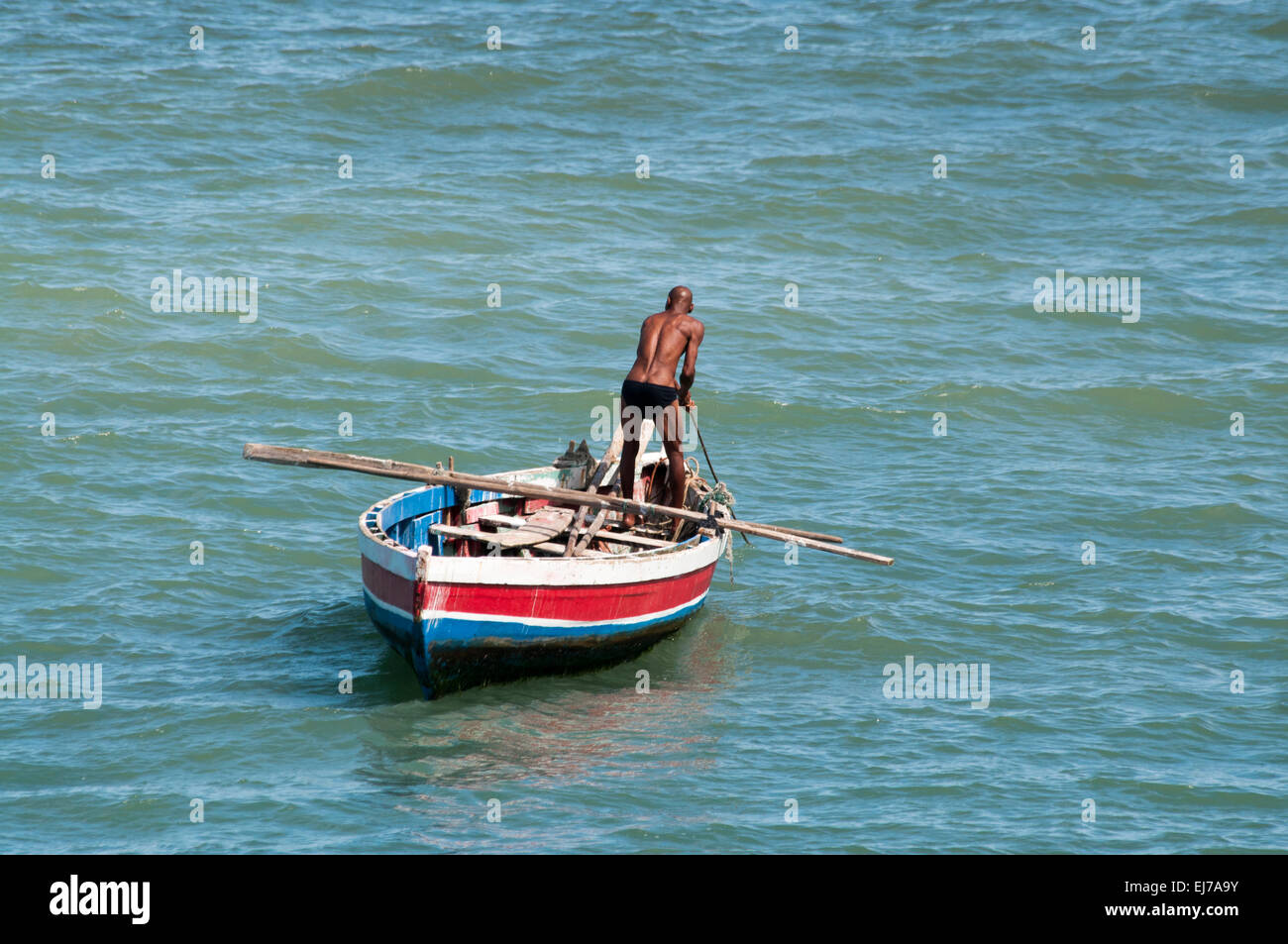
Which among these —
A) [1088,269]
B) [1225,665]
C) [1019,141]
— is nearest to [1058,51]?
[1019,141]

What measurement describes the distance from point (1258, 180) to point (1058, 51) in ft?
20.6

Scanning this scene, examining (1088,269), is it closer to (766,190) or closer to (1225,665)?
(766,190)

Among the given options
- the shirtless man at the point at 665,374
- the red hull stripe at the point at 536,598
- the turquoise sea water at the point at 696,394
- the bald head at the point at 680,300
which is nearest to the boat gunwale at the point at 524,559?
the red hull stripe at the point at 536,598

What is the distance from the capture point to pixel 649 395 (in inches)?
516

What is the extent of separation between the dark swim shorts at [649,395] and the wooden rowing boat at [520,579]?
695 millimetres

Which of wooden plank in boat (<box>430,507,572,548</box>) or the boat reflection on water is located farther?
wooden plank in boat (<box>430,507,572,548</box>)

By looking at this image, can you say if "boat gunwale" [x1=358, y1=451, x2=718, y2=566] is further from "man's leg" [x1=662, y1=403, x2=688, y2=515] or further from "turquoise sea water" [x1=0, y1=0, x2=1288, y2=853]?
"turquoise sea water" [x1=0, y1=0, x2=1288, y2=853]

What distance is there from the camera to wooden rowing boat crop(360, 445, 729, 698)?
11.1 metres

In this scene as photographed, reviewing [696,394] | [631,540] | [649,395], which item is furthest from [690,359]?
[696,394]

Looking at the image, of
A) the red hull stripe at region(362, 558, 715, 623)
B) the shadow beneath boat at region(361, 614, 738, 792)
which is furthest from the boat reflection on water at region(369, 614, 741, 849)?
the red hull stripe at region(362, 558, 715, 623)

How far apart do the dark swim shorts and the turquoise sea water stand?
2022 millimetres

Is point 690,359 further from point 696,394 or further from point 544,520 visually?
point 696,394

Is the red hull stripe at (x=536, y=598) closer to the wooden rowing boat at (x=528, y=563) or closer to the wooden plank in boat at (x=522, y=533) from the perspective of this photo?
the wooden rowing boat at (x=528, y=563)

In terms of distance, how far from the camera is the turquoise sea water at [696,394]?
10617mm
